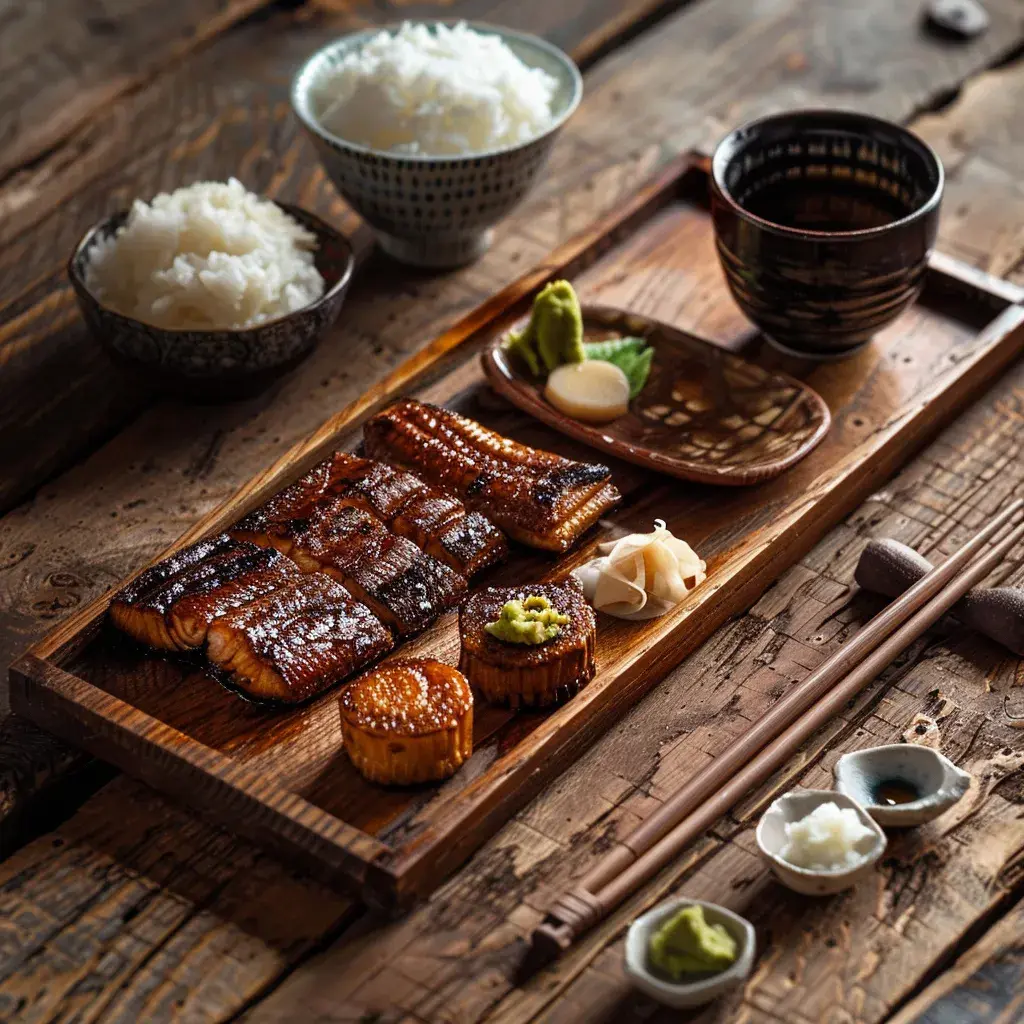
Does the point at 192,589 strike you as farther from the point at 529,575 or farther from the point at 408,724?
the point at 529,575

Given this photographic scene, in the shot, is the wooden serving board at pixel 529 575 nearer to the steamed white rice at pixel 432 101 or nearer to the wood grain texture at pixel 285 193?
the wood grain texture at pixel 285 193

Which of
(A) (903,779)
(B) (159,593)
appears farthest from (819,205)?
(B) (159,593)

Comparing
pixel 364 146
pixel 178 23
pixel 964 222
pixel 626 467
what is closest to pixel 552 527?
pixel 626 467

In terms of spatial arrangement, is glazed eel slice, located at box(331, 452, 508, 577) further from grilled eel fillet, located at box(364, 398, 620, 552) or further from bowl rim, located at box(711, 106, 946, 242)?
bowl rim, located at box(711, 106, 946, 242)

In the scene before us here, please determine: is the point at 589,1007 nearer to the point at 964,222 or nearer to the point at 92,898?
the point at 92,898

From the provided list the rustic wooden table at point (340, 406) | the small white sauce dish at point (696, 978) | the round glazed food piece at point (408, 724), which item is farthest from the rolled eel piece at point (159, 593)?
the small white sauce dish at point (696, 978)

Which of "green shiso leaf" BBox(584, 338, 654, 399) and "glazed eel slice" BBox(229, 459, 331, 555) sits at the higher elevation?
"glazed eel slice" BBox(229, 459, 331, 555)

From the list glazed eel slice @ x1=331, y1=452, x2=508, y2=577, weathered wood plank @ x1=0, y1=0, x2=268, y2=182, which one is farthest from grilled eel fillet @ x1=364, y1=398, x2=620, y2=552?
weathered wood plank @ x1=0, y1=0, x2=268, y2=182

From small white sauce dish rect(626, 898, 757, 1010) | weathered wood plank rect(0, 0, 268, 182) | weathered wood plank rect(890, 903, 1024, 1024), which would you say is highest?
weathered wood plank rect(0, 0, 268, 182)
